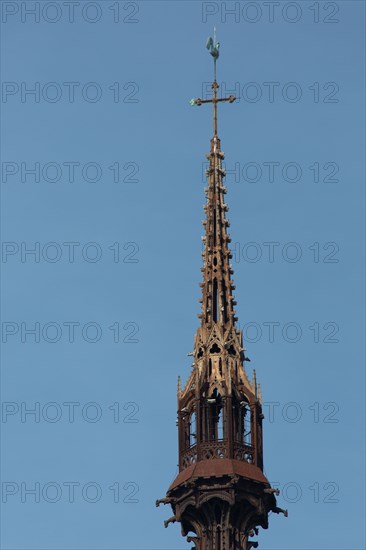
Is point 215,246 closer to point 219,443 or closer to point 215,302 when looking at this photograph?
point 215,302

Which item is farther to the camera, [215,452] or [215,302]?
[215,302]

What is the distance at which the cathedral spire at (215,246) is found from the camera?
6358 inches

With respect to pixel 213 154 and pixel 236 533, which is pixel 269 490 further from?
pixel 213 154

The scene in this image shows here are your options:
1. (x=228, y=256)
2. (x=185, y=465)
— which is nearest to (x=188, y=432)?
(x=185, y=465)

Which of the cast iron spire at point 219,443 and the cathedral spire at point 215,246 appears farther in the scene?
the cathedral spire at point 215,246

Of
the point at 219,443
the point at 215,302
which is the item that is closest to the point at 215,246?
the point at 215,302

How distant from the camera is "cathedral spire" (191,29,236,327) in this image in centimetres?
16150

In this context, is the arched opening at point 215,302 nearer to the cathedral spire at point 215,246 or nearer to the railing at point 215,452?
the cathedral spire at point 215,246

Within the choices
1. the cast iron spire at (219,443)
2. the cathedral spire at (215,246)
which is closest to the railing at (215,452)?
the cast iron spire at (219,443)

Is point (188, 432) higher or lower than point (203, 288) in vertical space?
lower

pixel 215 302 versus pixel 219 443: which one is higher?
pixel 215 302

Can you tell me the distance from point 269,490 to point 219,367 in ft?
32.0

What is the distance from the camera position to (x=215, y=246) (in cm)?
16550

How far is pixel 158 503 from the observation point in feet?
507
